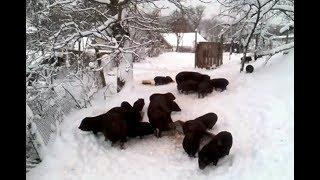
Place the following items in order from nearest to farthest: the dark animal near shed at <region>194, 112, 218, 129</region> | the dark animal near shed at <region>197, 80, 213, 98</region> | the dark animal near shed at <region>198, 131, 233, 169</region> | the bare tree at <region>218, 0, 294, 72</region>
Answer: the dark animal near shed at <region>198, 131, 233, 169</region> < the dark animal near shed at <region>194, 112, 218, 129</region> < the dark animal near shed at <region>197, 80, 213, 98</region> < the bare tree at <region>218, 0, 294, 72</region>

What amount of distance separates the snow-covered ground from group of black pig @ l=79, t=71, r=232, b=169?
0.74 feet

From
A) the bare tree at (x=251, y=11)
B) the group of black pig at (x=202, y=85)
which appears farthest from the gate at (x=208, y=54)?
the group of black pig at (x=202, y=85)

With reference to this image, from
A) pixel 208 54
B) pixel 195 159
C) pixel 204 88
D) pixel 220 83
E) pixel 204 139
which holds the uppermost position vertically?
pixel 208 54

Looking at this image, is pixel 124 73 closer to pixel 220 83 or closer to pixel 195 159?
pixel 220 83

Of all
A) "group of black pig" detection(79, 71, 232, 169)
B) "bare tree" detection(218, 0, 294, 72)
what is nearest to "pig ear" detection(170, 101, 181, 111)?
"group of black pig" detection(79, 71, 232, 169)

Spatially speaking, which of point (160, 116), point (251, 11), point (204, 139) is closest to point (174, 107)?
point (160, 116)

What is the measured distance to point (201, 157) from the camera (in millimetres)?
8070

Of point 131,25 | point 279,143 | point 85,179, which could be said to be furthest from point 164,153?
point 131,25

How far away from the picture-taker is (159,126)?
995 cm

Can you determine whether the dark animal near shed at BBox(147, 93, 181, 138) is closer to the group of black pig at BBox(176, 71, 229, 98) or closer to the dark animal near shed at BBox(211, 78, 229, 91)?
the group of black pig at BBox(176, 71, 229, 98)

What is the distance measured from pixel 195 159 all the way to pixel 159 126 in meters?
1.65

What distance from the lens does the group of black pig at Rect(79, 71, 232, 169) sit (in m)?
8.22

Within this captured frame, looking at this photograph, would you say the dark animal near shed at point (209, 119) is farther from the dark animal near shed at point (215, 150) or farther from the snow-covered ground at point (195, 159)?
the dark animal near shed at point (215, 150)
